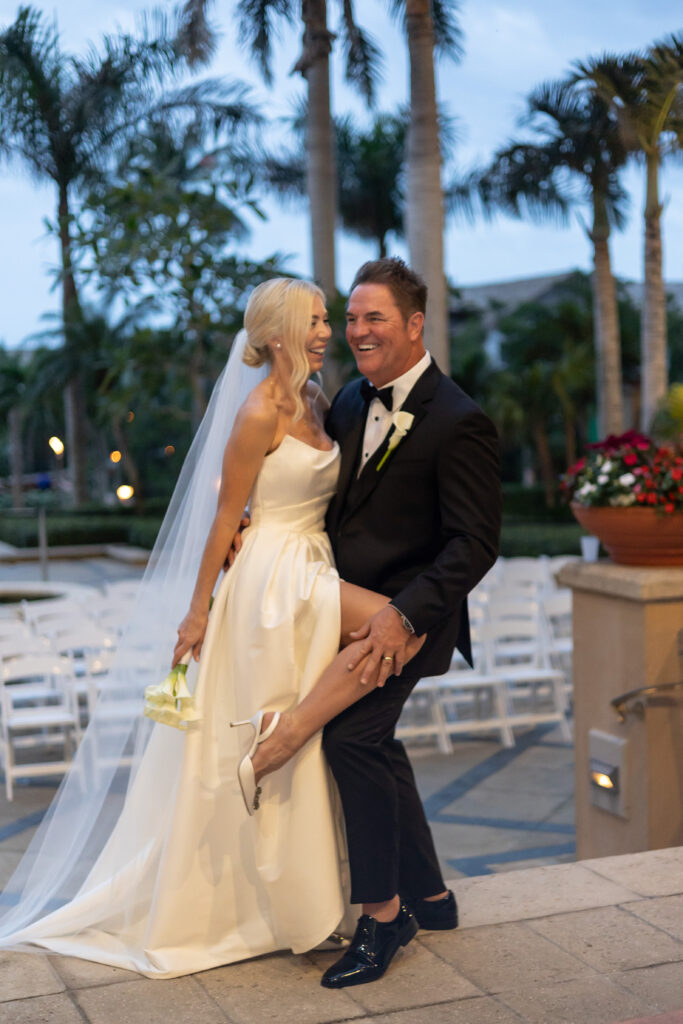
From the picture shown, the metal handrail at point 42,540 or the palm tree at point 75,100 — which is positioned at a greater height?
the palm tree at point 75,100

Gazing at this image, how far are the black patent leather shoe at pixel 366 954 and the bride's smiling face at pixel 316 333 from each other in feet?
4.77

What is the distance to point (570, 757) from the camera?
7.20m

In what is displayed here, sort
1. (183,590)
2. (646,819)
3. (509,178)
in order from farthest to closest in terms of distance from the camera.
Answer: (509,178) → (646,819) → (183,590)

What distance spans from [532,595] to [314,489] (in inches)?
234

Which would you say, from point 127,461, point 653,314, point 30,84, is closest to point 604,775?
point 653,314

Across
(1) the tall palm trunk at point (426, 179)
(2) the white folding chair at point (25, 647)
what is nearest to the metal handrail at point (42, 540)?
(1) the tall palm trunk at point (426, 179)

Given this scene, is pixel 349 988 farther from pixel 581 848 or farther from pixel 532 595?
pixel 532 595

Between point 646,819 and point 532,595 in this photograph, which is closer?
point 646,819

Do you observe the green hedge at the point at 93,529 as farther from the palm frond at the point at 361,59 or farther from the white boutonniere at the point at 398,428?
the white boutonniere at the point at 398,428

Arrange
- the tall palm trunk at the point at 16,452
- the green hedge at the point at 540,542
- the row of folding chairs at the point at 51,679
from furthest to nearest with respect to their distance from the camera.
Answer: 1. the tall palm trunk at the point at 16,452
2. the green hedge at the point at 540,542
3. the row of folding chairs at the point at 51,679

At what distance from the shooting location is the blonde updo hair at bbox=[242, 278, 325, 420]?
2.95m

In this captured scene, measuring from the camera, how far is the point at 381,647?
285 centimetres

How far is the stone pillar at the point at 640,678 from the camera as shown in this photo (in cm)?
465

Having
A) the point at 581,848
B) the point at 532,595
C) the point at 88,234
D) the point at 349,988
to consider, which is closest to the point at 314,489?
the point at 349,988
